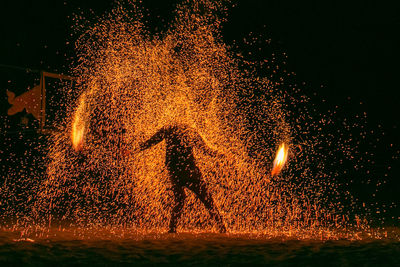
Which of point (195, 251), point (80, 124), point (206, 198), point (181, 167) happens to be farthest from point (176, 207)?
point (80, 124)

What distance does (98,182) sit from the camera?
44.7ft

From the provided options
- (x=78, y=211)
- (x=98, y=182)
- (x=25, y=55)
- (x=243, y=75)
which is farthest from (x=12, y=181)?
(x=243, y=75)

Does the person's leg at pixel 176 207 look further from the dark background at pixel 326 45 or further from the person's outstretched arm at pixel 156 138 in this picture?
the dark background at pixel 326 45

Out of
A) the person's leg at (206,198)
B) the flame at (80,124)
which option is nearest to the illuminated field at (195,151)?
the flame at (80,124)

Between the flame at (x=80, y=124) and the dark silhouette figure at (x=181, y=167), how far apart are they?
3.97m

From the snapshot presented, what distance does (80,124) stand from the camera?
1212cm

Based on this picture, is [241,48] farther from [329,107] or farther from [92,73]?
[92,73]

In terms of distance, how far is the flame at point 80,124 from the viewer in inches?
433

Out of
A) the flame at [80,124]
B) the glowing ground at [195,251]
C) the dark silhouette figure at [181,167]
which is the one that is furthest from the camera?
the flame at [80,124]

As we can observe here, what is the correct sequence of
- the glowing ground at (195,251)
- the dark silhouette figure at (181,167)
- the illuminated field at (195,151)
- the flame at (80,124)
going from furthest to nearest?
the flame at (80,124), the illuminated field at (195,151), the dark silhouette figure at (181,167), the glowing ground at (195,251)

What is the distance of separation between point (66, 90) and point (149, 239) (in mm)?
6638

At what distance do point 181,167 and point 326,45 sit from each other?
9.13 meters

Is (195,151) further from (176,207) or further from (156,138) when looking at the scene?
(176,207)

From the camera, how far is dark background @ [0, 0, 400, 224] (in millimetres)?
12578
